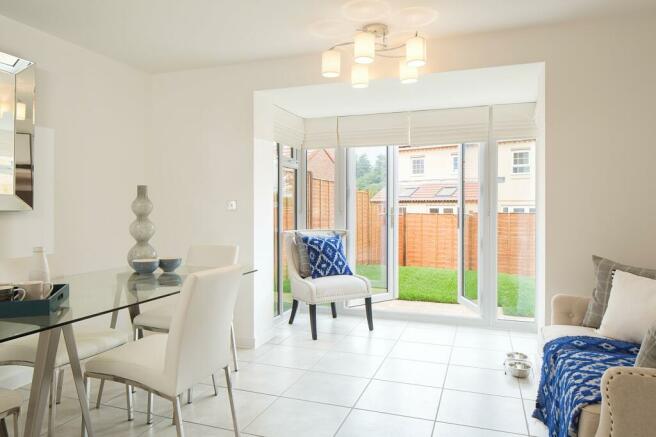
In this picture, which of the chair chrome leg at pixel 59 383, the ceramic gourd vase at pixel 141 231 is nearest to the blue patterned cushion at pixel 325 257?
the ceramic gourd vase at pixel 141 231

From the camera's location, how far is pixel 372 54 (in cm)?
260

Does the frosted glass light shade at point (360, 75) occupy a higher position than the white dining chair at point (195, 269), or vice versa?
the frosted glass light shade at point (360, 75)

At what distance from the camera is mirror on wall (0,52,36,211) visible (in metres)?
2.73

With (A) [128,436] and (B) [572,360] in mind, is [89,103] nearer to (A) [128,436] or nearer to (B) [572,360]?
(A) [128,436]

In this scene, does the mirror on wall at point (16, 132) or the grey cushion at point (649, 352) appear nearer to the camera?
the grey cushion at point (649, 352)

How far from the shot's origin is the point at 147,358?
1975 mm

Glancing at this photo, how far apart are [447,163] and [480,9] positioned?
9.00ft

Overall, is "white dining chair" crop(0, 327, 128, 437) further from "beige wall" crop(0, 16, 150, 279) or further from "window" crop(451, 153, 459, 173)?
"window" crop(451, 153, 459, 173)

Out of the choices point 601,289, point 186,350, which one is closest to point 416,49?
point 601,289

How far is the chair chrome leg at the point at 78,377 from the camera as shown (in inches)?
78.2

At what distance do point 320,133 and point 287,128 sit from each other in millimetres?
480

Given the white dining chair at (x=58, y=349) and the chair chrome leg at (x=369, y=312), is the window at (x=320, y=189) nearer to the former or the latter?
the chair chrome leg at (x=369, y=312)

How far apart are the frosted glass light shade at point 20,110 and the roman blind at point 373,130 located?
2797 mm

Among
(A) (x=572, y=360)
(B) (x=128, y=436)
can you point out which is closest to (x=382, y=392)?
(A) (x=572, y=360)
